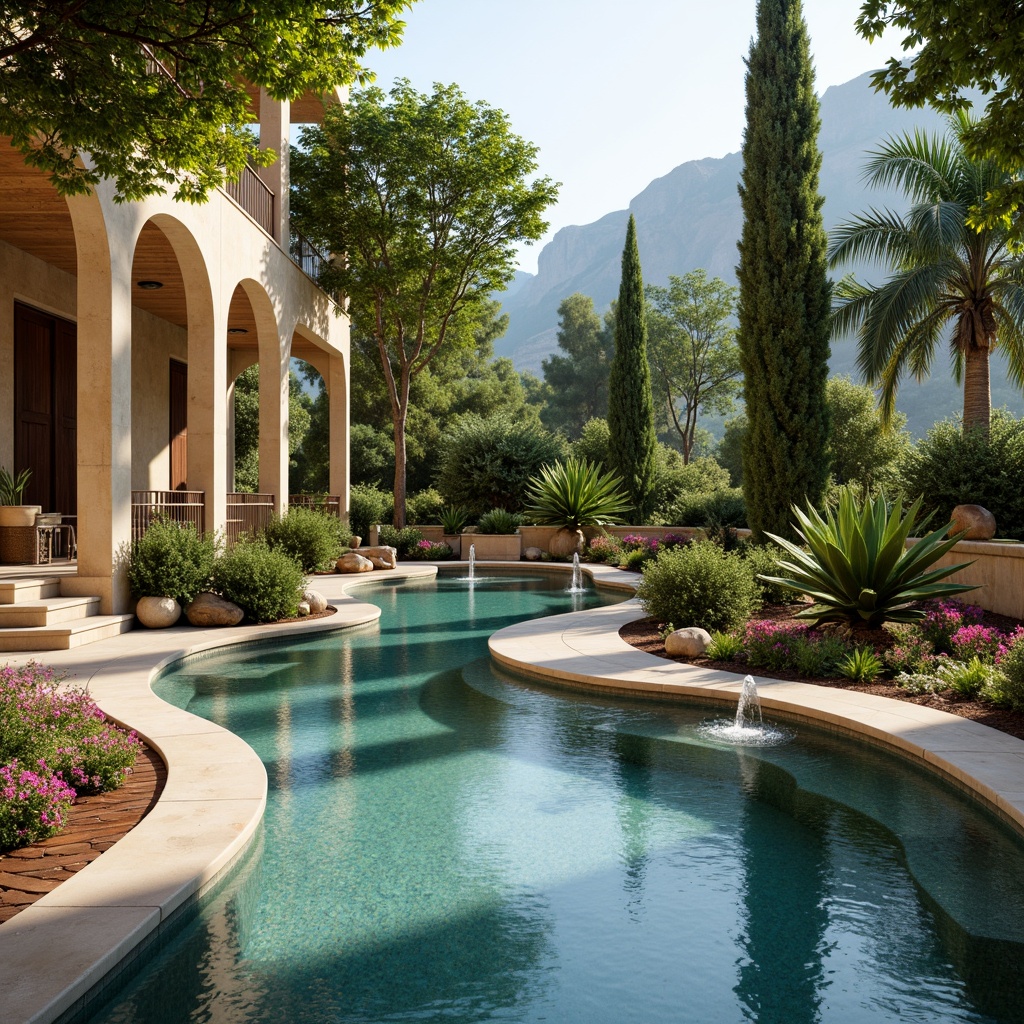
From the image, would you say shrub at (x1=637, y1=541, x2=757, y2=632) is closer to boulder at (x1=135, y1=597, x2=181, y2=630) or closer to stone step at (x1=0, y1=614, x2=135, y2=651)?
boulder at (x1=135, y1=597, x2=181, y2=630)

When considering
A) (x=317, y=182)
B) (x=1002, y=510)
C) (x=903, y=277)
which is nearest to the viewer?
(x=1002, y=510)

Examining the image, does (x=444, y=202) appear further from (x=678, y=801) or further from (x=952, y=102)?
(x=678, y=801)

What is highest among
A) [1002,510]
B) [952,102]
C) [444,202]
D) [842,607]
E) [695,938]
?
[444,202]

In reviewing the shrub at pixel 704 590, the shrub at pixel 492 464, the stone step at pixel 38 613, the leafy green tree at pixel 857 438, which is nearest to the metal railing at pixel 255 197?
the stone step at pixel 38 613

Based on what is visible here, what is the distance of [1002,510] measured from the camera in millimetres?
11727

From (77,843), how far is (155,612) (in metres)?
6.62

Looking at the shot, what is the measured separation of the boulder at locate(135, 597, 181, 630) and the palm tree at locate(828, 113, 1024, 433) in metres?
13.0

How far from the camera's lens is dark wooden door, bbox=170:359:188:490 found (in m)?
19.0

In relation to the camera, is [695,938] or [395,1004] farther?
[695,938]

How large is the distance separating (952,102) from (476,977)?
673 centimetres

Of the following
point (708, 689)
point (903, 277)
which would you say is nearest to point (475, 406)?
point (903, 277)

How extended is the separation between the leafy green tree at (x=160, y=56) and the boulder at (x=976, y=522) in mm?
8544

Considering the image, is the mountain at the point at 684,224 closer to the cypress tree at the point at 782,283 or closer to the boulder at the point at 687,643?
the cypress tree at the point at 782,283

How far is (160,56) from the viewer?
5.37 metres
